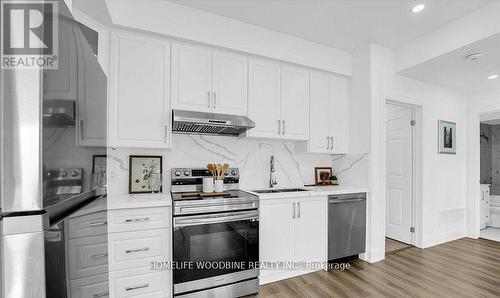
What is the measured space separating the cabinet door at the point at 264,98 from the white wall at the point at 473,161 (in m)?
3.77

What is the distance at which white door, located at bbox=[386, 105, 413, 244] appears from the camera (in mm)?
3754

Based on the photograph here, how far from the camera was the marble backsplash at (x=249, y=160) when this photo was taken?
245 cm

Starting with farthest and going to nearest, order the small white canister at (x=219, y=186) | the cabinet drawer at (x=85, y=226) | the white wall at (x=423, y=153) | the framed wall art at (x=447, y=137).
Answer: the framed wall art at (x=447, y=137) → the white wall at (x=423, y=153) → the small white canister at (x=219, y=186) → the cabinet drawer at (x=85, y=226)

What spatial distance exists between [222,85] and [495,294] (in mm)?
3428

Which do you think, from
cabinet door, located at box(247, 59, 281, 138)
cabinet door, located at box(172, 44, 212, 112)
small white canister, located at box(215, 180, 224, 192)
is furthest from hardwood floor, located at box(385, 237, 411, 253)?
cabinet door, located at box(172, 44, 212, 112)

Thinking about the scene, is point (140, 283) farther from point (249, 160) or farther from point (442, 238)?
point (442, 238)

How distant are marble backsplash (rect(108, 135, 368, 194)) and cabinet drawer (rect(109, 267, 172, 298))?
2.77 ft

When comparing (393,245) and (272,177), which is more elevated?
(272,177)

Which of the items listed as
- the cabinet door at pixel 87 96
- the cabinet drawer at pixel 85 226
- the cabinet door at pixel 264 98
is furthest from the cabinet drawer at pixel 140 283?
the cabinet door at pixel 264 98

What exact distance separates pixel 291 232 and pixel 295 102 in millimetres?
1572

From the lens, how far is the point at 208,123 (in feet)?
7.48

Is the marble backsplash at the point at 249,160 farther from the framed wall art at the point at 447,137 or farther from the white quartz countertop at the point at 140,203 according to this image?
the framed wall art at the point at 447,137

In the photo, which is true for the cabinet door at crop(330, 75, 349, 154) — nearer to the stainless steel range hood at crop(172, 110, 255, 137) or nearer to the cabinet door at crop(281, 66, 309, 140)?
the cabinet door at crop(281, 66, 309, 140)

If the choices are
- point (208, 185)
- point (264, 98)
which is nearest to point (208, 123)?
point (208, 185)
